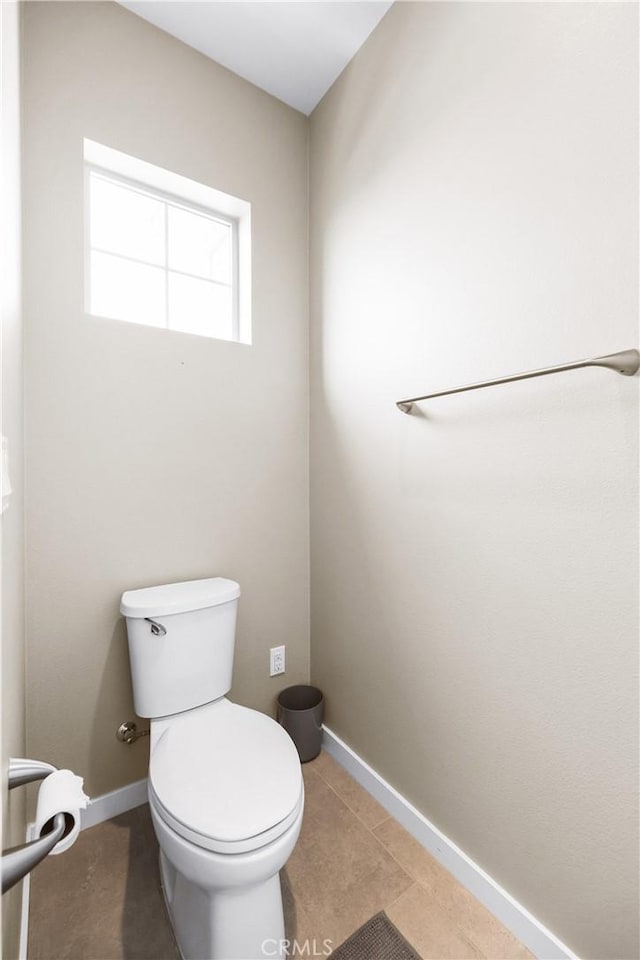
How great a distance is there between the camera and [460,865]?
1159 millimetres

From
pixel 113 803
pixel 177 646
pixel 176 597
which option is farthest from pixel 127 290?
pixel 113 803

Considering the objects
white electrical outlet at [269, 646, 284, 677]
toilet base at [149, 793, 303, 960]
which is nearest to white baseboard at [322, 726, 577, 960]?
white electrical outlet at [269, 646, 284, 677]

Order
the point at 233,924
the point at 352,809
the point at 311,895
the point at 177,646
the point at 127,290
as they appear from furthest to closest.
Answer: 1. the point at 127,290
2. the point at 352,809
3. the point at 177,646
4. the point at 311,895
5. the point at 233,924

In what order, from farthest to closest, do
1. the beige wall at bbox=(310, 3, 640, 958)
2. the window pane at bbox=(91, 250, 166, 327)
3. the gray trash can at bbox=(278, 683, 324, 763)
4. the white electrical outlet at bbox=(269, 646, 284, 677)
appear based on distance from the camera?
the white electrical outlet at bbox=(269, 646, 284, 677) → the gray trash can at bbox=(278, 683, 324, 763) → the window pane at bbox=(91, 250, 166, 327) → the beige wall at bbox=(310, 3, 640, 958)

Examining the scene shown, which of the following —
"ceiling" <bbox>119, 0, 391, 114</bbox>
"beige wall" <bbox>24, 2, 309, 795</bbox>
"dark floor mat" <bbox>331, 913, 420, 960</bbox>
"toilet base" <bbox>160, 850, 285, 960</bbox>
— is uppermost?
"ceiling" <bbox>119, 0, 391, 114</bbox>

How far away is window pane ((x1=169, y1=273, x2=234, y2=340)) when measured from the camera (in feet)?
5.37

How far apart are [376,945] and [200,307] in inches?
78.8

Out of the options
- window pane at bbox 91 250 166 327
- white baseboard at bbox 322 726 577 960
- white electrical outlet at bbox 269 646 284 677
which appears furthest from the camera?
white electrical outlet at bbox 269 646 284 677

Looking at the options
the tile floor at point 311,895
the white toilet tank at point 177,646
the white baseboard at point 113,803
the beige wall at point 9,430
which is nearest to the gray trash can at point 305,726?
the tile floor at point 311,895

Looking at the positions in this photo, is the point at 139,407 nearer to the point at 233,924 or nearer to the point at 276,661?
the point at 276,661

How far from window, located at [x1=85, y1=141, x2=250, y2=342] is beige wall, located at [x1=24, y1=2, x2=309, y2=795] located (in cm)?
13

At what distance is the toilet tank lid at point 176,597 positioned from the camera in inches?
49.0

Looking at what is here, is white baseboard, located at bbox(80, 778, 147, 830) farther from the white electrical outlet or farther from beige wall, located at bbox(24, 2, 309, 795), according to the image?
the white electrical outlet

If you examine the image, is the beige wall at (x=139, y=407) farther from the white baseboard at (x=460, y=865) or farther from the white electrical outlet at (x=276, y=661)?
the white baseboard at (x=460, y=865)
